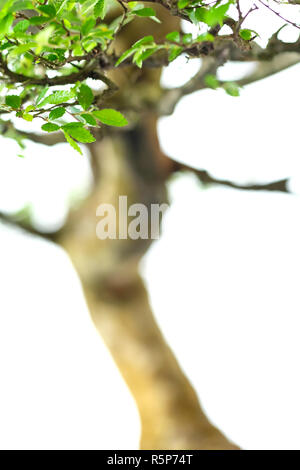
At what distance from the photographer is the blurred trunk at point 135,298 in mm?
1624

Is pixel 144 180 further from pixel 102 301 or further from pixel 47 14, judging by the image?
pixel 47 14

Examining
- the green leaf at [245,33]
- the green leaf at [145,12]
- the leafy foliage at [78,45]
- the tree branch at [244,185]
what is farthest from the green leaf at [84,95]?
the tree branch at [244,185]

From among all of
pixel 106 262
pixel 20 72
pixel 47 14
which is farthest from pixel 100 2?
pixel 106 262

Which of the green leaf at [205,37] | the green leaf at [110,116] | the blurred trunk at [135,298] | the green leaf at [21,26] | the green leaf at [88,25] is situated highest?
the green leaf at [88,25]

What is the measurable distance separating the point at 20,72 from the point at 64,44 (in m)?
0.18

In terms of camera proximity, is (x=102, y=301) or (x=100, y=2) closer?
(x=100, y=2)

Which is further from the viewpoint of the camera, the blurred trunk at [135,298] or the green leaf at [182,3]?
the blurred trunk at [135,298]

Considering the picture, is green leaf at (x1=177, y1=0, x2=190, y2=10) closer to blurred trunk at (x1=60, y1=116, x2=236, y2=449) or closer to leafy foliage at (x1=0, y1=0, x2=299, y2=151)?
leafy foliage at (x1=0, y1=0, x2=299, y2=151)

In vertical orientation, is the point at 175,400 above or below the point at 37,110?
below

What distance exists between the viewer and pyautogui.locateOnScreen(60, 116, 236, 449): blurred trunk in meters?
1.62

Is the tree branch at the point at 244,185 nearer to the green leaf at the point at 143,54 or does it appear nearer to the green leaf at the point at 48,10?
the green leaf at the point at 143,54

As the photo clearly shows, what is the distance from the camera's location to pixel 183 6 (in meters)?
0.56
